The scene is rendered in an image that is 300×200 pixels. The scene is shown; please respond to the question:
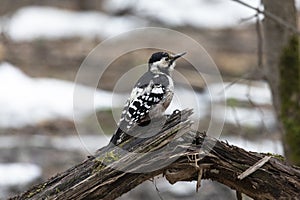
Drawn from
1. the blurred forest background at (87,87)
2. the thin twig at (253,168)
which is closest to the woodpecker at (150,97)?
the thin twig at (253,168)

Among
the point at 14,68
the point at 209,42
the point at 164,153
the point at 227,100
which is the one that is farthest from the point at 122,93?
the point at 164,153

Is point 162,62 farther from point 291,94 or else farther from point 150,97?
point 291,94

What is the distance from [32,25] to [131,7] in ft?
6.18

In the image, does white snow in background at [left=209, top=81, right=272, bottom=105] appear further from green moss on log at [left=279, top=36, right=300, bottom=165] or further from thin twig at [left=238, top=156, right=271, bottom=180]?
thin twig at [left=238, top=156, right=271, bottom=180]

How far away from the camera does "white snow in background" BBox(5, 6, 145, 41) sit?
41.3ft

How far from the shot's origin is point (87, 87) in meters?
10.2

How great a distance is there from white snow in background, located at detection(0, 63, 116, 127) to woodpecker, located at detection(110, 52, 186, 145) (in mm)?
4466

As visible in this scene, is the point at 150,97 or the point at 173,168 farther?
the point at 150,97

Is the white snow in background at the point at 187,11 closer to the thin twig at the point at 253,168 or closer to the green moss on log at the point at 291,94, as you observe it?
the green moss on log at the point at 291,94

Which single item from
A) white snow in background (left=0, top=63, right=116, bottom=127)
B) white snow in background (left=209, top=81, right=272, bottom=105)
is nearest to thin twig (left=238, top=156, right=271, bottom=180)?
white snow in background (left=0, top=63, right=116, bottom=127)

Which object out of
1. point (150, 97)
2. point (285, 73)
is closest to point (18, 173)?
point (285, 73)

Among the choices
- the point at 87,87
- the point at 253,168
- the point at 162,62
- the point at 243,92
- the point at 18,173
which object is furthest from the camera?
the point at 243,92

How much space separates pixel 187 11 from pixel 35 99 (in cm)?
443

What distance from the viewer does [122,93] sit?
9508mm
